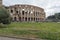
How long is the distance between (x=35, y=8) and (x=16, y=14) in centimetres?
1634

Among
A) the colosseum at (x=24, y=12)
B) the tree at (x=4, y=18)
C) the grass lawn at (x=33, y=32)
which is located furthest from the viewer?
the colosseum at (x=24, y=12)

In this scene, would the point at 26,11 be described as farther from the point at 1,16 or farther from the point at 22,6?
the point at 1,16

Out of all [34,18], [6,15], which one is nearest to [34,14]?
[34,18]

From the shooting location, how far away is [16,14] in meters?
122

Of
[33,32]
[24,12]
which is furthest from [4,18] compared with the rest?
[24,12]

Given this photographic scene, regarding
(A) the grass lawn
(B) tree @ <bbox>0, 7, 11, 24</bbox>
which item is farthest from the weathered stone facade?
(A) the grass lawn

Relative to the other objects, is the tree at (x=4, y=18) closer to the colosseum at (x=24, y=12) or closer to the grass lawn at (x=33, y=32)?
the grass lawn at (x=33, y=32)

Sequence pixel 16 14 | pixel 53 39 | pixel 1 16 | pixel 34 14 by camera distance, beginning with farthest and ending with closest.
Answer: pixel 34 14, pixel 16 14, pixel 1 16, pixel 53 39

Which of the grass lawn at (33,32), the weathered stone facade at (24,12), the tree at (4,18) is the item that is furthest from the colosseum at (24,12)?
the grass lawn at (33,32)

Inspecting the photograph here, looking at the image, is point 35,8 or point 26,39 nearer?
point 26,39

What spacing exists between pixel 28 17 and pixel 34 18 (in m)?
5.33

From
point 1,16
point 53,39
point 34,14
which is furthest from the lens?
point 34,14

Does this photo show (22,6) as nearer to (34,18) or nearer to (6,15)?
(34,18)

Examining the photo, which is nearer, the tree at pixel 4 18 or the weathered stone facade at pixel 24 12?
the tree at pixel 4 18
